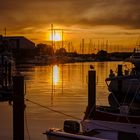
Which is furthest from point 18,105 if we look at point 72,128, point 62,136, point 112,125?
point 112,125

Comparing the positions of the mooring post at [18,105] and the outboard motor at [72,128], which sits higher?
the mooring post at [18,105]

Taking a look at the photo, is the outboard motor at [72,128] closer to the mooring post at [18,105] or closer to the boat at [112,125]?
the boat at [112,125]

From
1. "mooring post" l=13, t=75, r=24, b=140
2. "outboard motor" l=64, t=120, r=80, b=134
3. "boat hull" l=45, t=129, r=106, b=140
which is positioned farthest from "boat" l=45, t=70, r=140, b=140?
"mooring post" l=13, t=75, r=24, b=140

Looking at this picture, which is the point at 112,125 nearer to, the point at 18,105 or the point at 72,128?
the point at 72,128

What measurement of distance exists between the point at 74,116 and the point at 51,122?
255 centimetres

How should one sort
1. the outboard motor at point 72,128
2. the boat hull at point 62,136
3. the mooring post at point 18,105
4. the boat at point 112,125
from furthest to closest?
the boat at point 112,125 → the outboard motor at point 72,128 → the mooring post at point 18,105 → the boat hull at point 62,136

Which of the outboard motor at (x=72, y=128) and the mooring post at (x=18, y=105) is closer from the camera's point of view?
the mooring post at (x=18, y=105)

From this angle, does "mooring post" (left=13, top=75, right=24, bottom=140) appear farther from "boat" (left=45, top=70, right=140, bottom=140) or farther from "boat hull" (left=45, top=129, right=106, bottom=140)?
"boat" (left=45, top=70, right=140, bottom=140)

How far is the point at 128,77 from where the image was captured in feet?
121

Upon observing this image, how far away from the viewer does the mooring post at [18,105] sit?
1584 cm

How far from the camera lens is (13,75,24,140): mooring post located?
1584 cm

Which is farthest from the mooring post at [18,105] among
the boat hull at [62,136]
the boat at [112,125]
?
the boat at [112,125]

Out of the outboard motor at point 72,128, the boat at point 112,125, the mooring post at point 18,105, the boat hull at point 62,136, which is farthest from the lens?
the boat at point 112,125

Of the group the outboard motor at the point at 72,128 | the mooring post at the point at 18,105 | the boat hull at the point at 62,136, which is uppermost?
the mooring post at the point at 18,105
